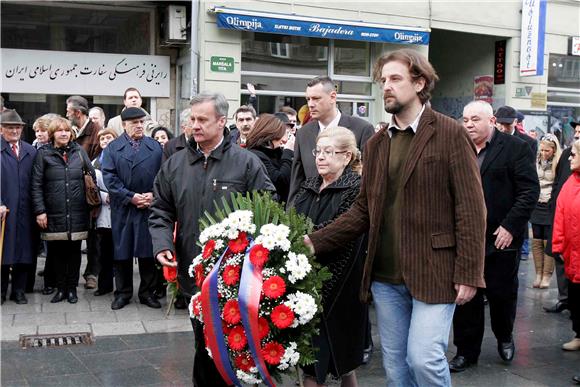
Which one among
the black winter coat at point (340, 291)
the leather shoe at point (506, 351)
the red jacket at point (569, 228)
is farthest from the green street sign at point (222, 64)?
the black winter coat at point (340, 291)

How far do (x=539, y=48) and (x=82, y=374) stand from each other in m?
15.0

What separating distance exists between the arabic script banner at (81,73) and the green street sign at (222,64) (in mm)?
1385

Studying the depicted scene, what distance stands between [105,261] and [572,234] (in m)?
5.12

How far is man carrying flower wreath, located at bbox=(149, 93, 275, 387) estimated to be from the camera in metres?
4.49

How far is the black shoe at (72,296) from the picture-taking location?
Result: 26.1 feet

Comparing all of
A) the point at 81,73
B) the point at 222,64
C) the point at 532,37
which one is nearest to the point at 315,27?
the point at 222,64

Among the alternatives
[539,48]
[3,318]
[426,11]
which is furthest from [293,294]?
[539,48]

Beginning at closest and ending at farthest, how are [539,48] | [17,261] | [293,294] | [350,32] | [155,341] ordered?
[293,294]
[155,341]
[17,261]
[350,32]
[539,48]

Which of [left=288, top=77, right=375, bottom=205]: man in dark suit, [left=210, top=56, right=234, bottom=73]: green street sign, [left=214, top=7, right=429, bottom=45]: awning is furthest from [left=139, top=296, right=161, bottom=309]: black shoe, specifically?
[left=214, top=7, right=429, bottom=45]: awning

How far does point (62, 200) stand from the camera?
26.1 feet

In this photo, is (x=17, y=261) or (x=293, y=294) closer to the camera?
(x=293, y=294)

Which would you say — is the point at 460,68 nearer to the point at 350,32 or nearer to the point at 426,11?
the point at 426,11

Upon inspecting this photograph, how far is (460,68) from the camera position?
19.2m

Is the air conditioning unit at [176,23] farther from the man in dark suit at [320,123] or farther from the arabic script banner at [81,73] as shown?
the man in dark suit at [320,123]
